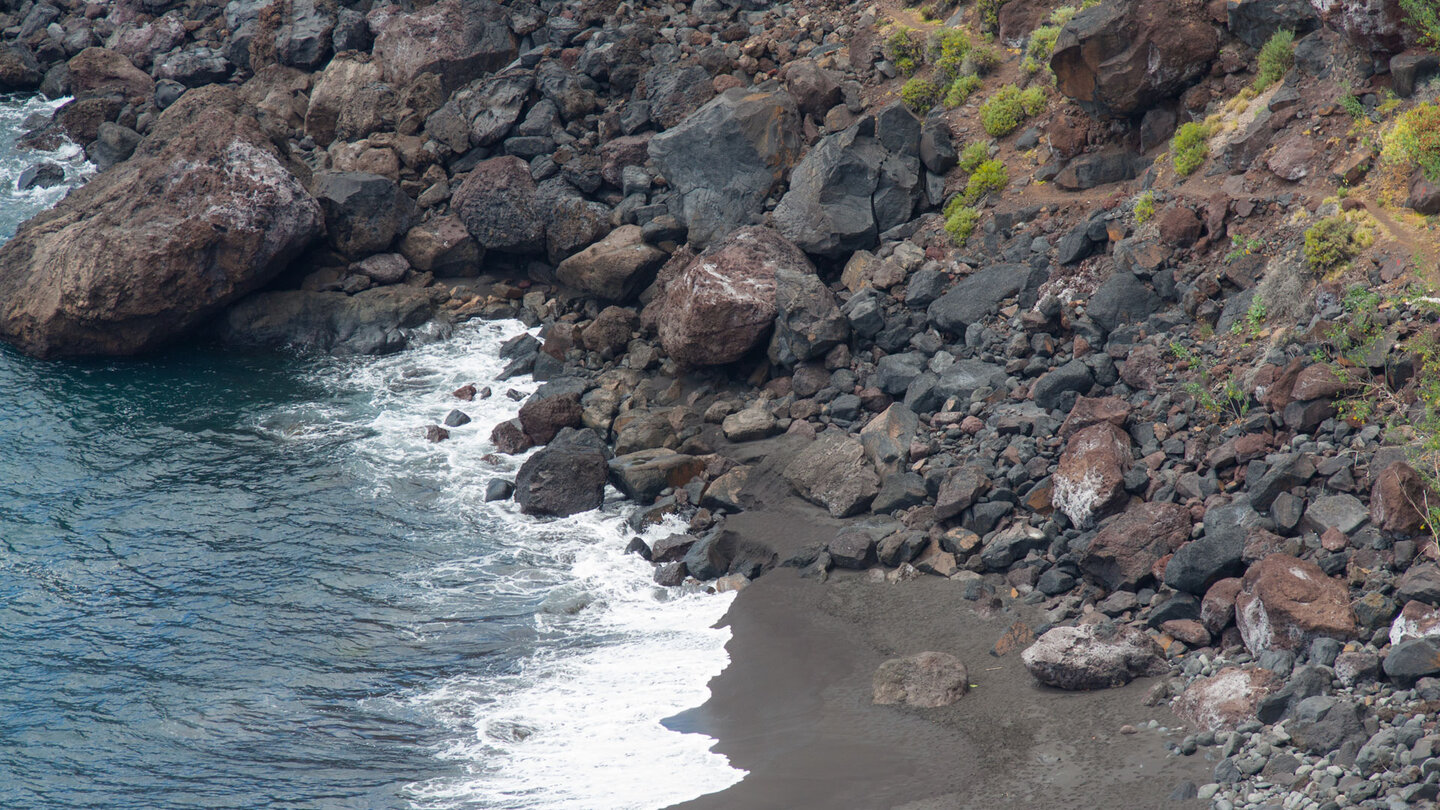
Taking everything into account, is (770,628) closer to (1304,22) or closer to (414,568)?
(414,568)

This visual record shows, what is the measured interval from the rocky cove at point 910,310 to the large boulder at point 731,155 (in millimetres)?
137

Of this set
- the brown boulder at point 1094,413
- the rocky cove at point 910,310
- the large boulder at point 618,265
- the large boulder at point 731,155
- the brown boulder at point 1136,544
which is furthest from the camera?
the large boulder at point 618,265

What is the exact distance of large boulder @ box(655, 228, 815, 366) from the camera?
2675 centimetres

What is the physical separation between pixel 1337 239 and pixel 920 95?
14.0 metres

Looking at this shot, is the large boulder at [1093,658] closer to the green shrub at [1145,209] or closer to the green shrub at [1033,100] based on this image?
the green shrub at [1145,209]

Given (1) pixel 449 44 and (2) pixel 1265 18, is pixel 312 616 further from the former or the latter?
(1) pixel 449 44

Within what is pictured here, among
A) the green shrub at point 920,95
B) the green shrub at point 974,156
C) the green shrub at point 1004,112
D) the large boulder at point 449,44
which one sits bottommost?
the green shrub at point 974,156

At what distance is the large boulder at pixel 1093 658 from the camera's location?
49.2ft

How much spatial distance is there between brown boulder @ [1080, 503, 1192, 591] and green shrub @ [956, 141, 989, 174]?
44.2 ft

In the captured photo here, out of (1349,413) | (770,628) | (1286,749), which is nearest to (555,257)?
(770,628)

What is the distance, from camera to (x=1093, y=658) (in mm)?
15109

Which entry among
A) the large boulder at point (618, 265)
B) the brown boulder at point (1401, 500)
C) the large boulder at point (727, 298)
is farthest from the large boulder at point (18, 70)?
the brown boulder at point (1401, 500)

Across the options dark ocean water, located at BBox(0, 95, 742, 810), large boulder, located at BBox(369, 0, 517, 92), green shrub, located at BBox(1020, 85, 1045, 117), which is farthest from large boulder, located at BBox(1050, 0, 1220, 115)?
large boulder, located at BBox(369, 0, 517, 92)

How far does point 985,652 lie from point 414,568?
12.5 metres
